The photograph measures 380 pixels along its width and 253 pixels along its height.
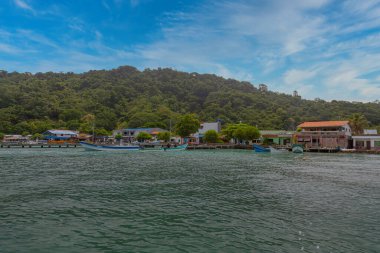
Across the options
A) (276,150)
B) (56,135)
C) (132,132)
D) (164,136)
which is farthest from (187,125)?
Answer: (56,135)

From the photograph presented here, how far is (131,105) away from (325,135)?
269ft

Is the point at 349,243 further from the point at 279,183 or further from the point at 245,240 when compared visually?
the point at 279,183

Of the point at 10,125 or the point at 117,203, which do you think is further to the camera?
the point at 10,125

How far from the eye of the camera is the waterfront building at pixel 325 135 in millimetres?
67062

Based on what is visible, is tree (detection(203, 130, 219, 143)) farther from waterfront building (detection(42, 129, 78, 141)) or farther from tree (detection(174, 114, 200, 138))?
waterfront building (detection(42, 129, 78, 141))

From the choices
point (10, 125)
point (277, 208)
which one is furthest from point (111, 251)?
point (10, 125)

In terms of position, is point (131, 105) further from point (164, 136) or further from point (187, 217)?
point (187, 217)

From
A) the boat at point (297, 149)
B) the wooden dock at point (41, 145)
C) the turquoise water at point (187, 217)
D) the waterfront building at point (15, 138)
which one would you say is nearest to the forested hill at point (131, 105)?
the waterfront building at point (15, 138)

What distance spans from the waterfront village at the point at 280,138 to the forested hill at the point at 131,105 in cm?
762

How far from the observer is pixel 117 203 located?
13.3 m

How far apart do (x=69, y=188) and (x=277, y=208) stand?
37.5 ft

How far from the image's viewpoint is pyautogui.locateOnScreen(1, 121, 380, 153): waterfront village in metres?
66.0

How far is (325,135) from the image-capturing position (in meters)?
68.7

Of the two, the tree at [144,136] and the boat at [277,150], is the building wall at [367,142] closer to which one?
the boat at [277,150]
